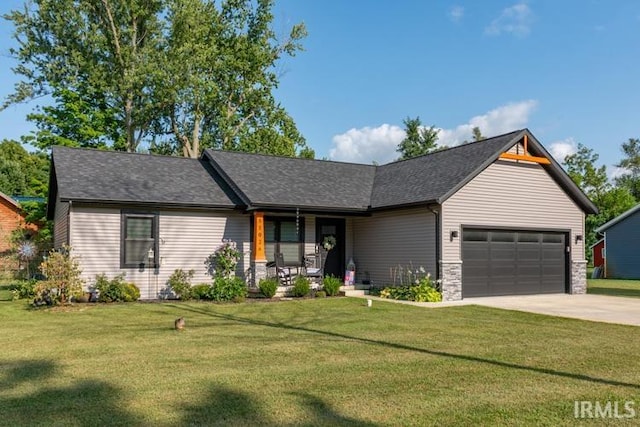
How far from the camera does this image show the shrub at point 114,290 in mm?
13625

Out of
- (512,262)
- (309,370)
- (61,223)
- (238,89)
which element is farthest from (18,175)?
(309,370)

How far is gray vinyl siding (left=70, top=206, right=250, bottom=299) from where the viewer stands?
14141 millimetres

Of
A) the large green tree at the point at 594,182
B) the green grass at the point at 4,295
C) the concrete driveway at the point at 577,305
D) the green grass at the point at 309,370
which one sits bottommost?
the concrete driveway at the point at 577,305

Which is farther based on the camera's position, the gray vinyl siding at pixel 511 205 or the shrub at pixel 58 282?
the gray vinyl siding at pixel 511 205

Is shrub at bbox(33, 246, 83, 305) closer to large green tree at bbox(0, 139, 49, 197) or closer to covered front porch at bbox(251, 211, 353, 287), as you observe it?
covered front porch at bbox(251, 211, 353, 287)

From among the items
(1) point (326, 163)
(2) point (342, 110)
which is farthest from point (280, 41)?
(1) point (326, 163)

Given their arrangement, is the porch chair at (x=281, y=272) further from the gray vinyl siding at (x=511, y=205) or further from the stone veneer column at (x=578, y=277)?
the stone veneer column at (x=578, y=277)

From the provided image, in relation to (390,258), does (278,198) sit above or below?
above

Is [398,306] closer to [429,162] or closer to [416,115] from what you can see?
[429,162]

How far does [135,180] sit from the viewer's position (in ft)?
51.5

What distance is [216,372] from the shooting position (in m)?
6.21

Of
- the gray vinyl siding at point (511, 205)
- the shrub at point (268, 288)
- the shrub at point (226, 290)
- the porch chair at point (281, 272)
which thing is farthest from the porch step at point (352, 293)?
the shrub at point (226, 290)

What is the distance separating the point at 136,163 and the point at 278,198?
4.92m

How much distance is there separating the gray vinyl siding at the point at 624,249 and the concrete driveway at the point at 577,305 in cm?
1431
